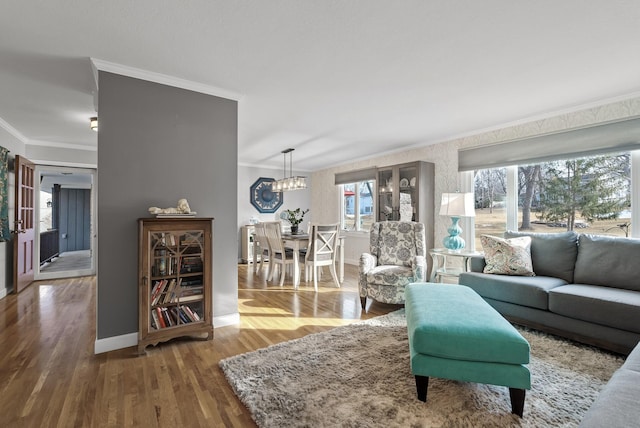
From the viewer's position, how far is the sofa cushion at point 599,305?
7.04ft

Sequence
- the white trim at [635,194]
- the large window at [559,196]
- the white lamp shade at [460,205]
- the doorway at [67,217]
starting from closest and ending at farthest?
1. the white trim at [635,194]
2. the large window at [559,196]
3. the white lamp shade at [460,205]
4. the doorway at [67,217]

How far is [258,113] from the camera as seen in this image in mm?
3525

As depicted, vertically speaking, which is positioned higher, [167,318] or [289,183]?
[289,183]

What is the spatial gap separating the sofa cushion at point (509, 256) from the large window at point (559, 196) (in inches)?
28.6

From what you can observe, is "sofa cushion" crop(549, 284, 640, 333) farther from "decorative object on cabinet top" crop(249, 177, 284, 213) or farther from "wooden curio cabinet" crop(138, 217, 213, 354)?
"decorative object on cabinet top" crop(249, 177, 284, 213)

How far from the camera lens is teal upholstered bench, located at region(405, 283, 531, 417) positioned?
5.19 feet

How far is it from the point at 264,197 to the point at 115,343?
4.92 m

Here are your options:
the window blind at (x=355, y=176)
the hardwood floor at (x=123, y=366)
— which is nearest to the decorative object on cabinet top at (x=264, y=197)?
the window blind at (x=355, y=176)

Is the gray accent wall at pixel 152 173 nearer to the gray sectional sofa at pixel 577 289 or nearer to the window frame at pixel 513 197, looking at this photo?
the gray sectional sofa at pixel 577 289

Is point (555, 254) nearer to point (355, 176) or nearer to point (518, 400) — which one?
point (518, 400)

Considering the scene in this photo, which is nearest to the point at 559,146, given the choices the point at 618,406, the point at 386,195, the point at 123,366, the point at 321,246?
the point at 386,195

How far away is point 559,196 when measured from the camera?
3512 mm

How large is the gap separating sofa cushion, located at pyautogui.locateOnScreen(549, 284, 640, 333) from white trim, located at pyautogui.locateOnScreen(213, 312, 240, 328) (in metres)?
2.85

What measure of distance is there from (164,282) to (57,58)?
6.26 feet
